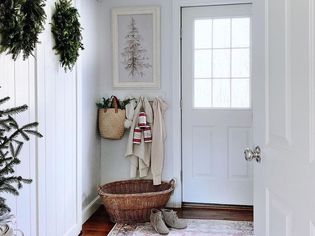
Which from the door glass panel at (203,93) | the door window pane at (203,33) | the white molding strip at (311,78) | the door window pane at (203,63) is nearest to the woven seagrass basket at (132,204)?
the door glass panel at (203,93)

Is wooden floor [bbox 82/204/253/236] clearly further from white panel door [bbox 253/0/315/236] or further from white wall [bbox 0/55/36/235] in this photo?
white panel door [bbox 253/0/315/236]

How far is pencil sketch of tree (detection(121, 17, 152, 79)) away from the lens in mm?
3561

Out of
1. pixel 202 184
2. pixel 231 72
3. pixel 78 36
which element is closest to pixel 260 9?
pixel 78 36

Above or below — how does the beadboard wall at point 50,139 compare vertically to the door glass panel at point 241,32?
below

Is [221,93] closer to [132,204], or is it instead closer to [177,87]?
[177,87]

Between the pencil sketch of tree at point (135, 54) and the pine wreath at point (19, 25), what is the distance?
1.71 metres

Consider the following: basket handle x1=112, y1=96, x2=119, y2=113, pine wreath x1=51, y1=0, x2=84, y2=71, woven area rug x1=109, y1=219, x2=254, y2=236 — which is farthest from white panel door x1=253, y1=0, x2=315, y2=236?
basket handle x1=112, y1=96, x2=119, y2=113

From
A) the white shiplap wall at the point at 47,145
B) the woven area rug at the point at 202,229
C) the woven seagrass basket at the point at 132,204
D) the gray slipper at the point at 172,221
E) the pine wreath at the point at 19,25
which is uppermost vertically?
the pine wreath at the point at 19,25

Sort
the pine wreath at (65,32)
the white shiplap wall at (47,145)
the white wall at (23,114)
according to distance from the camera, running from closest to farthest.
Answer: the white wall at (23,114), the white shiplap wall at (47,145), the pine wreath at (65,32)

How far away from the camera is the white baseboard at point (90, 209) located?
3164 millimetres

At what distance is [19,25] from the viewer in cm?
171

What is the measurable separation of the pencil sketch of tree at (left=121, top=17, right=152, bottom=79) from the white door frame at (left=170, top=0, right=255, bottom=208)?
305 mm

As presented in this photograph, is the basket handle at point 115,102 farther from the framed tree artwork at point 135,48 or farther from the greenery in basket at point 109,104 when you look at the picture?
the framed tree artwork at point 135,48

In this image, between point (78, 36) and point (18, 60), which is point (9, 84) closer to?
point (18, 60)
